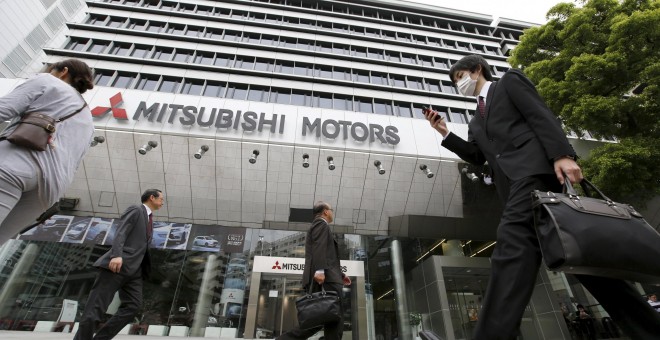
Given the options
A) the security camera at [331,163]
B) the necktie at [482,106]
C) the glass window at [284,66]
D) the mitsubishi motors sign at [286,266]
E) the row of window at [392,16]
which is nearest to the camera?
the necktie at [482,106]

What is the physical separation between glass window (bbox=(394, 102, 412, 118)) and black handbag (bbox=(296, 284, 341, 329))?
1776cm

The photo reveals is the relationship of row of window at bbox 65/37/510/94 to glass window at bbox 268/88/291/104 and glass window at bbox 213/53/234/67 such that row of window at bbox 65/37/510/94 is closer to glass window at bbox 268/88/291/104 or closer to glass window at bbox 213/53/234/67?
glass window at bbox 213/53/234/67

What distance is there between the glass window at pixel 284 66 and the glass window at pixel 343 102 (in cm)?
392

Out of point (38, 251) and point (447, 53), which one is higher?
point (447, 53)

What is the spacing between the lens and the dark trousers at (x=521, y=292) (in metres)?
1.34

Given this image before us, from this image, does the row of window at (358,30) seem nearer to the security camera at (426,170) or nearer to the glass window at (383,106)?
the glass window at (383,106)

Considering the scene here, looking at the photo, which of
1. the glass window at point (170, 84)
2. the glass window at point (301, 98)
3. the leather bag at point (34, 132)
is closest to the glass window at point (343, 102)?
the glass window at point (301, 98)

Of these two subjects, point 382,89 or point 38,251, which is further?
point 382,89

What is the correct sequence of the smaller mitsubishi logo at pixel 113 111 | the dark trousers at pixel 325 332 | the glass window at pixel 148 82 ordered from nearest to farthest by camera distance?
the dark trousers at pixel 325 332
the smaller mitsubishi logo at pixel 113 111
the glass window at pixel 148 82

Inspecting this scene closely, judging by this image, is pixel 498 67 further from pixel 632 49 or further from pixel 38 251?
pixel 38 251

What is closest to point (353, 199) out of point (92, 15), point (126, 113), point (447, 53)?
point (126, 113)

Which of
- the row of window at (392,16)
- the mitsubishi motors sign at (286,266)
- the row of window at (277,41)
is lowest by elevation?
the mitsubishi motors sign at (286,266)

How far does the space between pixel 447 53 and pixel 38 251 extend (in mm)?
26779

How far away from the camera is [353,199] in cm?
1367
